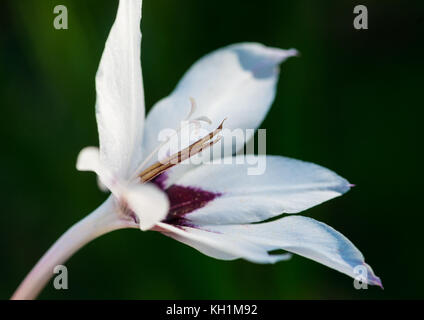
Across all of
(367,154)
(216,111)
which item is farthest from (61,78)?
(367,154)

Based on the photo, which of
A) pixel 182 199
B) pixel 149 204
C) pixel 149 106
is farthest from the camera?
pixel 149 106

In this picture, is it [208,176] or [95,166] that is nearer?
[95,166]

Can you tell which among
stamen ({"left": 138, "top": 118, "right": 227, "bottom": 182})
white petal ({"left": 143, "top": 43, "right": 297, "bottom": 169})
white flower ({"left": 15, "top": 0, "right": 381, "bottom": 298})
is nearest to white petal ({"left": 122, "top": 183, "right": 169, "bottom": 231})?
white flower ({"left": 15, "top": 0, "right": 381, "bottom": 298})

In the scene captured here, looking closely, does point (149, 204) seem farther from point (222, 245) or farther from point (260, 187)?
point (260, 187)

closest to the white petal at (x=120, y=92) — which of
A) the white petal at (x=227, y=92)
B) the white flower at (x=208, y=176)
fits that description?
the white flower at (x=208, y=176)

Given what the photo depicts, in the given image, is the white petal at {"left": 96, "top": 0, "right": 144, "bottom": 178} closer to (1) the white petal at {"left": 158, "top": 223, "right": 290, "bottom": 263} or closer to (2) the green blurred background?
(1) the white petal at {"left": 158, "top": 223, "right": 290, "bottom": 263}

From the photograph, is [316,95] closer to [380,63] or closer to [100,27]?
[380,63]

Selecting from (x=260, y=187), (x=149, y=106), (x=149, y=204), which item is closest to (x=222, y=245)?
(x=149, y=204)
